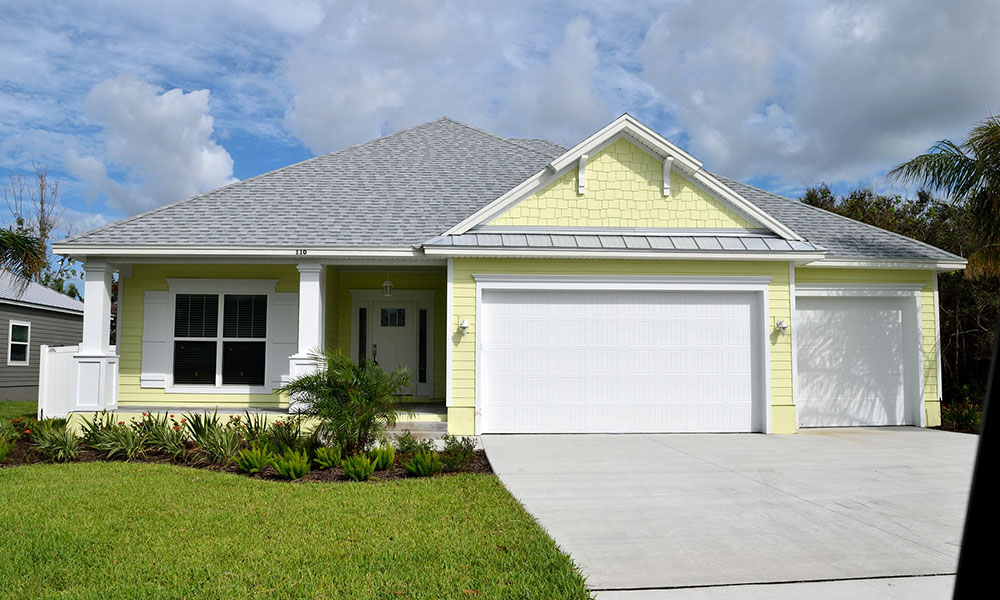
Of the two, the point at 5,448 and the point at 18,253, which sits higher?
the point at 18,253

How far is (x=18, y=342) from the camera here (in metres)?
22.2

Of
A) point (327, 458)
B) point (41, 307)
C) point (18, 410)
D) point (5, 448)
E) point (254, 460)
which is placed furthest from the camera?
point (41, 307)

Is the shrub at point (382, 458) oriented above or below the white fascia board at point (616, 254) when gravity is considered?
below

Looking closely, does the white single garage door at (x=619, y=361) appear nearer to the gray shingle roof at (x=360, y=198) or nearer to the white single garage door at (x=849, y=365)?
the white single garage door at (x=849, y=365)

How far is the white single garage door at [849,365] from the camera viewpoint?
13.5 meters

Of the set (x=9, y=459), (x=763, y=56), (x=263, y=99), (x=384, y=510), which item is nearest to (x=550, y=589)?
(x=384, y=510)

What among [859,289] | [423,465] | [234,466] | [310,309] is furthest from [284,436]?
[859,289]

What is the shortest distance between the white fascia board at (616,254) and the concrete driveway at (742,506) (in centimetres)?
315

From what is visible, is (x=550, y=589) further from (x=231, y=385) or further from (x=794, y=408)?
(x=231, y=385)

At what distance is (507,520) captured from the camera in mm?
6133

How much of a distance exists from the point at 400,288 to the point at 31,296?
15957 millimetres

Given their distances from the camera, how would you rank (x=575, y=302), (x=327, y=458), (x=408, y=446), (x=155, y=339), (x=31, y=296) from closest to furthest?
(x=327, y=458) → (x=408, y=446) → (x=575, y=302) → (x=155, y=339) → (x=31, y=296)

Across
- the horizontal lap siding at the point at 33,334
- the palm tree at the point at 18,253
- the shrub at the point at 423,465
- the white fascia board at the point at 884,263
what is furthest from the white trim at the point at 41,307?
the white fascia board at the point at 884,263

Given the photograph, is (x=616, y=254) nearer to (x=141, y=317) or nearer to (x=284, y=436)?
(x=284, y=436)
